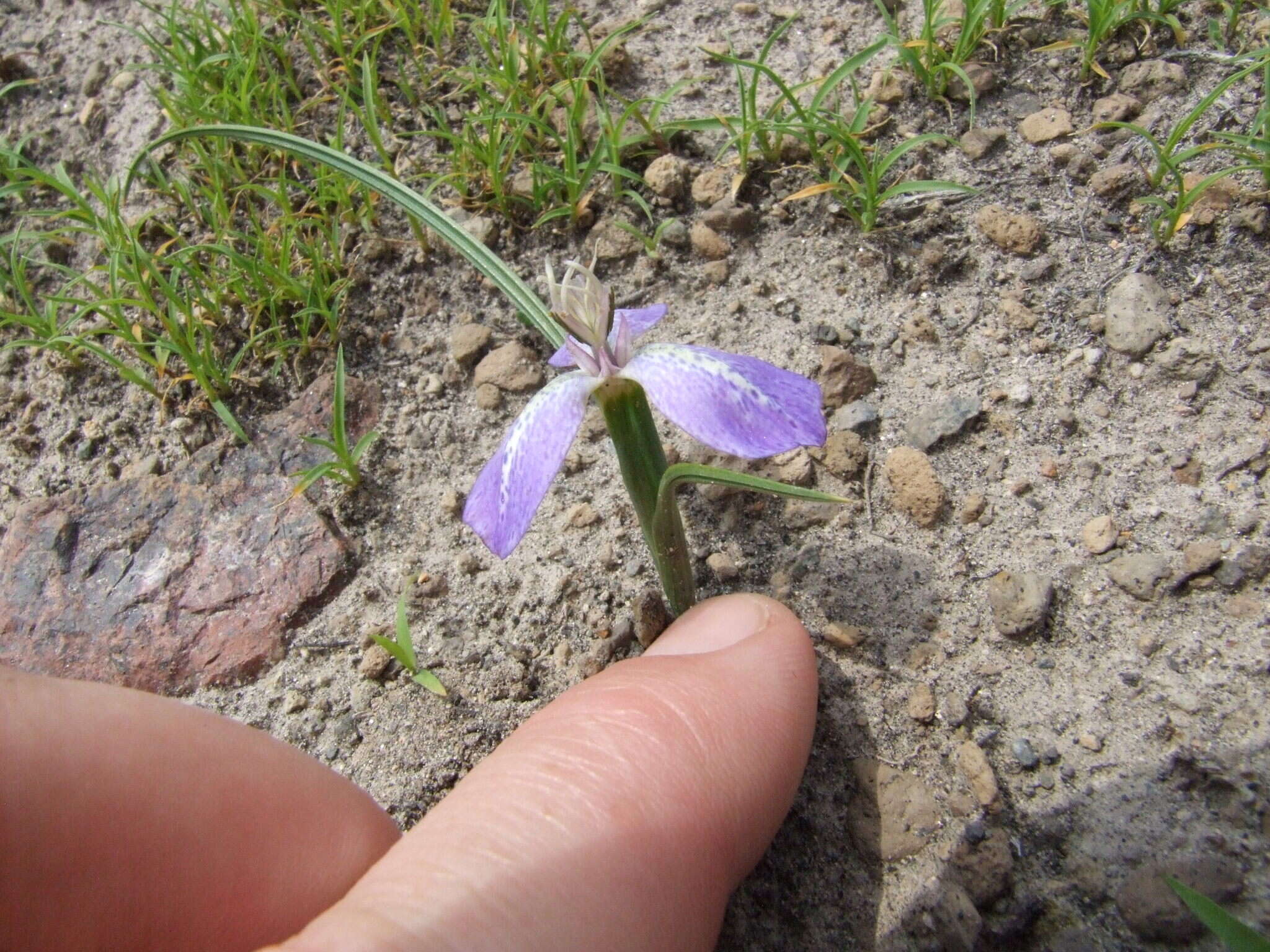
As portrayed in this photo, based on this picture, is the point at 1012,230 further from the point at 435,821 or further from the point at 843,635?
the point at 435,821

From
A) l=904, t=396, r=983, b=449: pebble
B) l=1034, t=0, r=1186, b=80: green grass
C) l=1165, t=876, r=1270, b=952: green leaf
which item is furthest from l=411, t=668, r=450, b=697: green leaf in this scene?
l=1034, t=0, r=1186, b=80: green grass

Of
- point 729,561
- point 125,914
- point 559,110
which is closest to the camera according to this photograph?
point 125,914

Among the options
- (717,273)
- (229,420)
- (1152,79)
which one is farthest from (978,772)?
(229,420)

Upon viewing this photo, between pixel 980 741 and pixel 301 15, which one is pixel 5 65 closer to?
pixel 301 15

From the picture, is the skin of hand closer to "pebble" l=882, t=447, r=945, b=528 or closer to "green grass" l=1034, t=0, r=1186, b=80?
"pebble" l=882, t=447, r=945, b=528

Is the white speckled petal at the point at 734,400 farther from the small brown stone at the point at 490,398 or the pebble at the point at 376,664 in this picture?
the pebble at the point at 376,664

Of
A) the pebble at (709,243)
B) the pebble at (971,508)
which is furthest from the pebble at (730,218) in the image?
the pebble at (971,508)

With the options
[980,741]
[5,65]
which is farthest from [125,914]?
[5,65]
